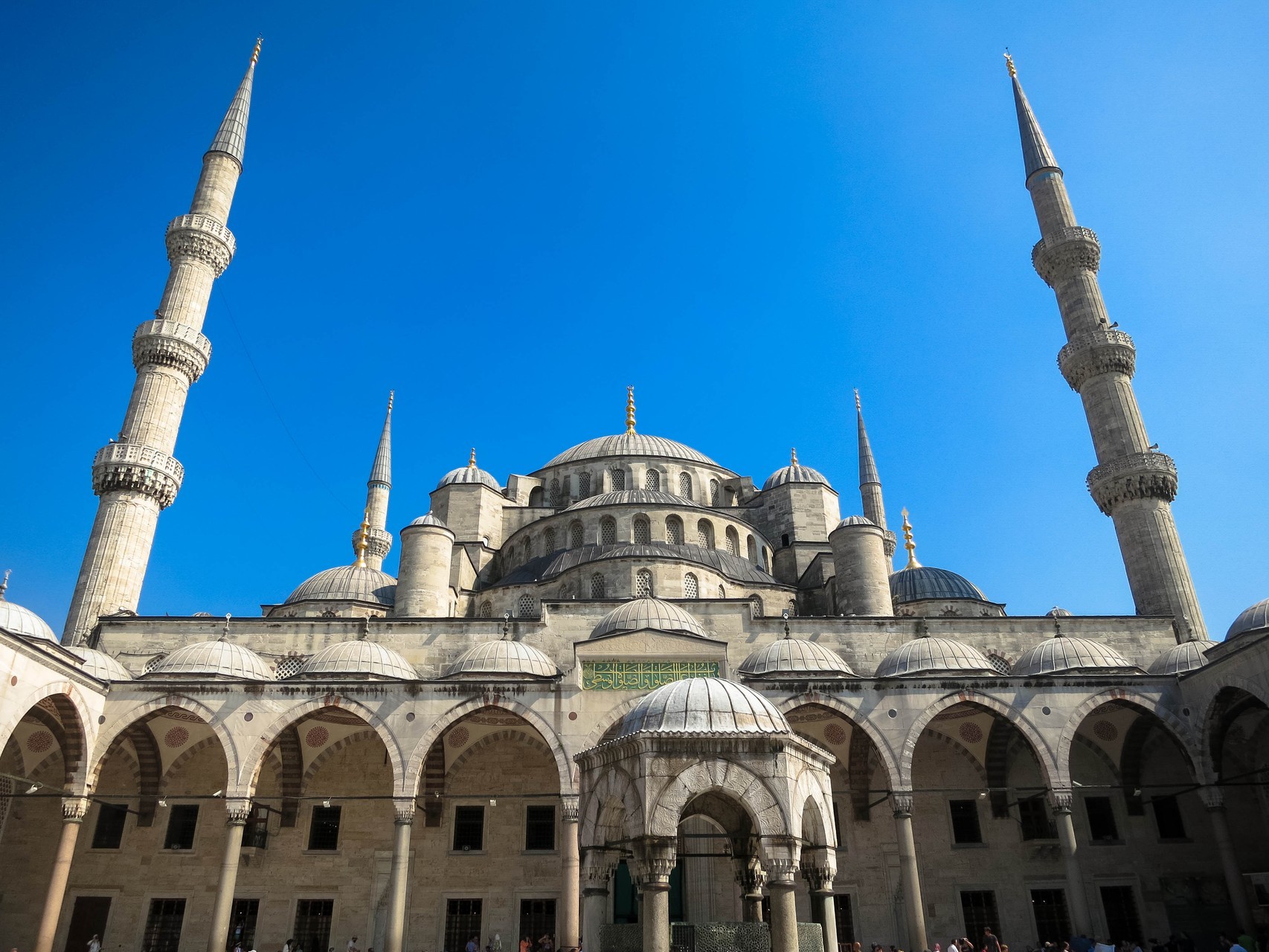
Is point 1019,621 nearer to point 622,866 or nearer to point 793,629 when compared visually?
point 793,629

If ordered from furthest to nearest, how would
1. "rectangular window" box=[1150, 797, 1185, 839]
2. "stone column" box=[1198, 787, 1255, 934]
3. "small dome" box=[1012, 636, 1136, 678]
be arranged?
1. "rectangular window" box=[1150, 797, 1185, 839]
2. "small dome" box=[1012, 636, 1136, 678]
3. "stone column" box=[1198, 787, 1255, 934]

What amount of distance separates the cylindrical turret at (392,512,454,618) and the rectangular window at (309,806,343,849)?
13.1 feet

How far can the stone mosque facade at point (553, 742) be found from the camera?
14.0 m

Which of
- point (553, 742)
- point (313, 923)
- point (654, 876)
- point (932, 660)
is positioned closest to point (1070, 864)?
point (932, 660)

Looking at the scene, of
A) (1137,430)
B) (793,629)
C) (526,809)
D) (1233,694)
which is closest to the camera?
(1233,694)

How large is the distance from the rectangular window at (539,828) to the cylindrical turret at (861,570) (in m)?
7.40

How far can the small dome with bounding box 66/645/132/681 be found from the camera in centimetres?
1473

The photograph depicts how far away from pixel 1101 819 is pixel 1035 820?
1193mm

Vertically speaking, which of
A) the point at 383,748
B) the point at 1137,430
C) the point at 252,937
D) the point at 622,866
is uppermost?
the point at 1137,430

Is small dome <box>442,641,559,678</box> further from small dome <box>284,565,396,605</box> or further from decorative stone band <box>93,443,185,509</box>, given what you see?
decorative stone band <box>93,443,185,509</box>

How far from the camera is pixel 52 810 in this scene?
15.8 meters

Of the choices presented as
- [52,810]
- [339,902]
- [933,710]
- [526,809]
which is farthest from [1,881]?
[933,710]

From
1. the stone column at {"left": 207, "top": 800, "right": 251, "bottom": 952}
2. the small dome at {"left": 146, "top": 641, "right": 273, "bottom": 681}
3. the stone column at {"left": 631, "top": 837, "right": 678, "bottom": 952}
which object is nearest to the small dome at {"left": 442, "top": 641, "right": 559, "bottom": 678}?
the small dome at {"left": 146, "top": 641, "right": 273, "bottom": 681}

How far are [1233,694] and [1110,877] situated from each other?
413 cm
